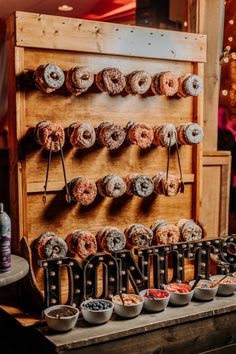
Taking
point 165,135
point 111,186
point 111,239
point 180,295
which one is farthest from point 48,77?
point 180,295

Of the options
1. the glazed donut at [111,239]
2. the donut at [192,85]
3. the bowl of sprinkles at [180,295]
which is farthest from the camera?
the donut at [192,85]

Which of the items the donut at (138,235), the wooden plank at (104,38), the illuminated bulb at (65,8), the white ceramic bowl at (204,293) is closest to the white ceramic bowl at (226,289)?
the white ceramic bowl at (204,293)

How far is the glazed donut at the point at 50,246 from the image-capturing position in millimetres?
3775

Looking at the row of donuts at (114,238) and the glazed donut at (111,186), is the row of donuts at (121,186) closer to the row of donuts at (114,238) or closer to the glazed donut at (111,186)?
the glazed donut at (111,186)

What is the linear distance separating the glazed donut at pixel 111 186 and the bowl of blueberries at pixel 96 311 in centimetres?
92

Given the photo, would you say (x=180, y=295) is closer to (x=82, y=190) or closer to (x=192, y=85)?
(x=82, y=190)

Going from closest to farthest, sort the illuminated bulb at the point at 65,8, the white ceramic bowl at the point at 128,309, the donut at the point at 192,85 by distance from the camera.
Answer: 1. the white ceramic bowl at the point at 128,309
2. the donut at the point at 192,85
3. the illuminated bulb at the point at 65,8

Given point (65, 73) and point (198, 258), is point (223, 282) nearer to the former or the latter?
point (198, 258)

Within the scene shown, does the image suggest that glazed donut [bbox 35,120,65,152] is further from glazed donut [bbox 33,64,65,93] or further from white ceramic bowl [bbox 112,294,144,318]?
white ceramic bowl [bbox 112,294,144,318]

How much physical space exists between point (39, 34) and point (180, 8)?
234cm

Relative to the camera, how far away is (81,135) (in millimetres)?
3826

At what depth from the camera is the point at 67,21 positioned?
152 inches

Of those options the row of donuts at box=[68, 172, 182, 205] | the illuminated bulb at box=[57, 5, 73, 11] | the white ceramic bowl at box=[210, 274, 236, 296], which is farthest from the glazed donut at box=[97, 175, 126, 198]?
the illuminated bulb at box=[57, 5, 73, 11]

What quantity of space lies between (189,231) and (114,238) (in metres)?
0.75
